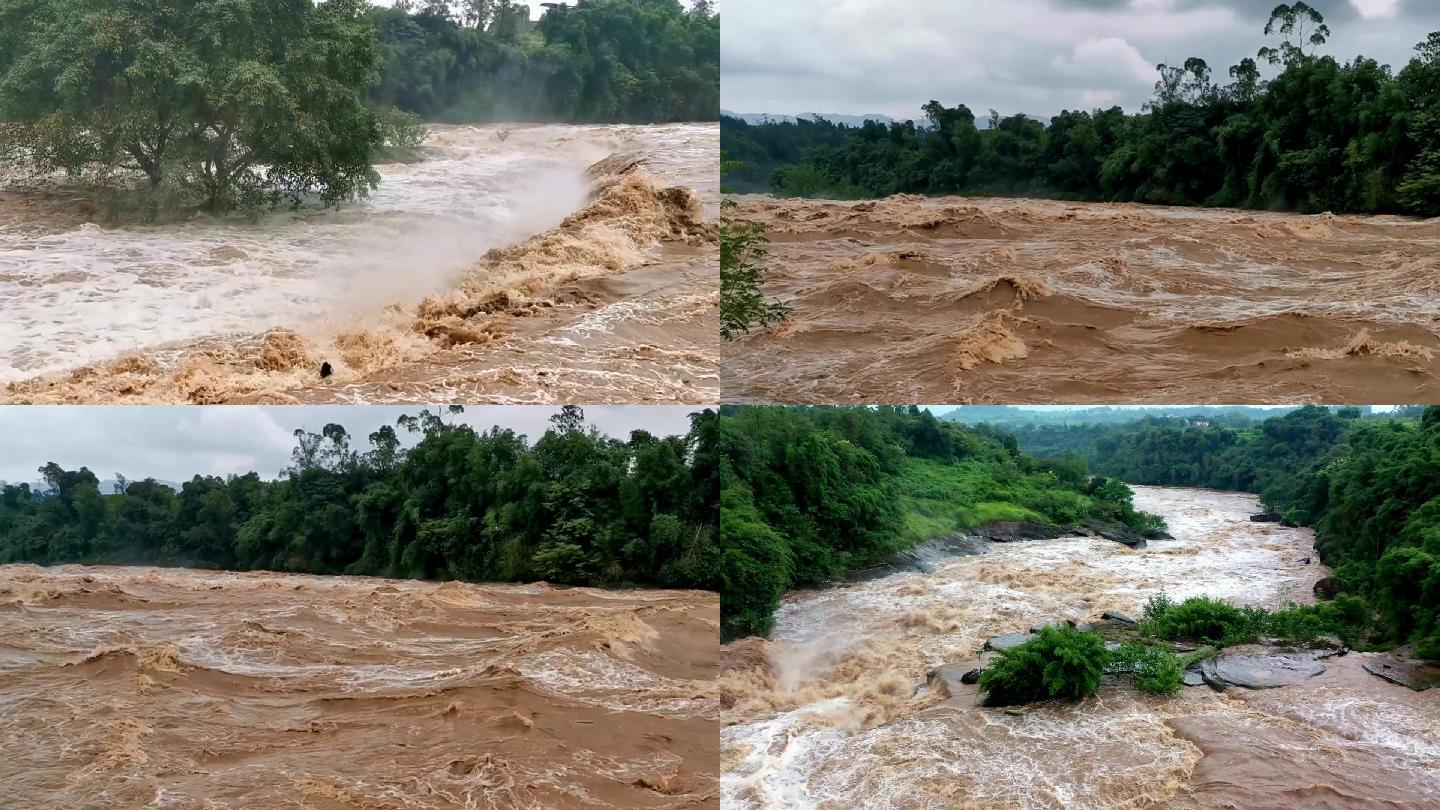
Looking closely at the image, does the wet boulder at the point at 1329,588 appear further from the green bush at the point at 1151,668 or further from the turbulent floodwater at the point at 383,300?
the turbulent floodwater at the point at 383,300

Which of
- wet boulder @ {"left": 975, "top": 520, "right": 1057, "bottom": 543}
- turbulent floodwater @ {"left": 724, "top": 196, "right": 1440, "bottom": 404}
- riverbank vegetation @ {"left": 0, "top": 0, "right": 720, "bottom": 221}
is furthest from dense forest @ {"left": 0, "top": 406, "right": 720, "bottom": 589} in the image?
wet boulder @ {"left": 975, "top": 520, "right": 1057, "bottom": 543}

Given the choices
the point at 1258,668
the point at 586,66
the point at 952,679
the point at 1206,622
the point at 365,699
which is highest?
the point at 586,66

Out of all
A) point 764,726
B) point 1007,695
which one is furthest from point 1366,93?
point 764,726

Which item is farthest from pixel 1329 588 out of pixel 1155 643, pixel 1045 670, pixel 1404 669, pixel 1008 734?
pixel 1008 734

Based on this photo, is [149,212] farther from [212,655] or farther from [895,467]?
[895,467]

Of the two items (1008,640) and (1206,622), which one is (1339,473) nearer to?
(1206,622)

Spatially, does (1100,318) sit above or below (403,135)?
below

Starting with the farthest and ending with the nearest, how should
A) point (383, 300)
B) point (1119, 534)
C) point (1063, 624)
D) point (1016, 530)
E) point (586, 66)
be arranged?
point (586, 66) < point (1016, 530) < point (1119, 534) < point (383, 300) < point (1063, 624)
